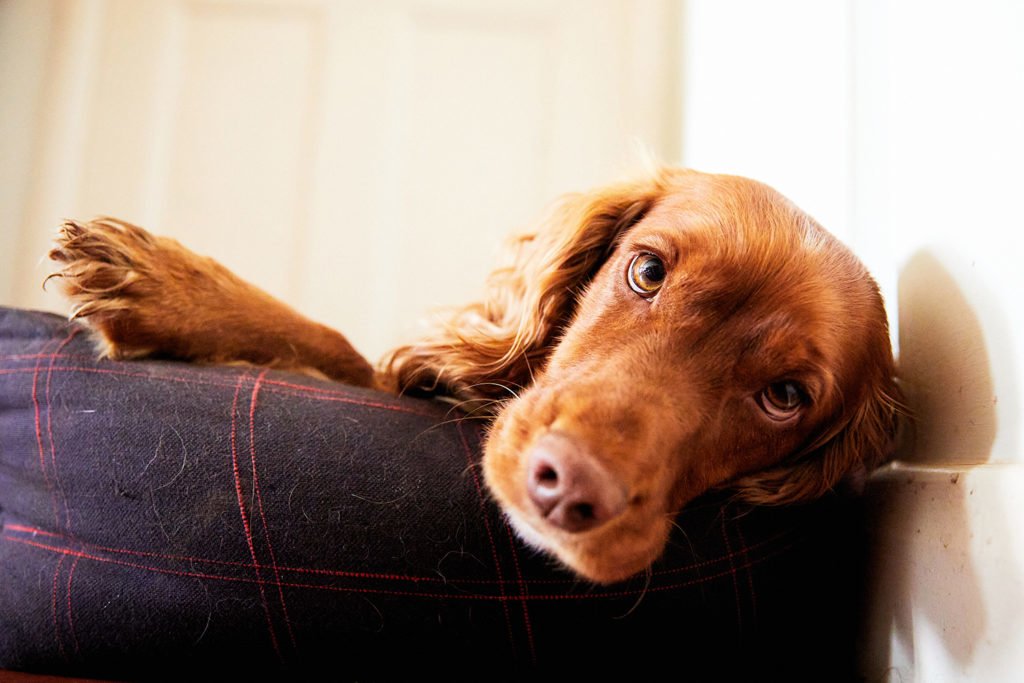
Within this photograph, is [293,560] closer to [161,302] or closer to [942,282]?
[161,302]

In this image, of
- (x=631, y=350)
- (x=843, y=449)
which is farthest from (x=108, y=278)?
(x=843, y=449)

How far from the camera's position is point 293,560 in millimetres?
1275

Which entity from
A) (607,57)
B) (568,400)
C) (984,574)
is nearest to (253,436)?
(568,400)

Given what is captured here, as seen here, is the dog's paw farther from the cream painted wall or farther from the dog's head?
the cream painted wall

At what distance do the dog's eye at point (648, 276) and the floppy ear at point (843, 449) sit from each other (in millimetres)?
413

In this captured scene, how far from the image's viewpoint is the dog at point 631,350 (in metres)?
1.20

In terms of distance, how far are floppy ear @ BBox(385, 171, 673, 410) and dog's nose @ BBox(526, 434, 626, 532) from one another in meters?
0.55

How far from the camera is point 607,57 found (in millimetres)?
4254

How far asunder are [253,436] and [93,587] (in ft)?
1.14

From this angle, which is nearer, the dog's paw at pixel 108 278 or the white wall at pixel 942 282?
the white wall at pixel 942 282

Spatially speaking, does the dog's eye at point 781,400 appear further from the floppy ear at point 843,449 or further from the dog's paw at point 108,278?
the dog's paw at point 108,278

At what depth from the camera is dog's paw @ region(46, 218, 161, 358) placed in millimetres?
1540

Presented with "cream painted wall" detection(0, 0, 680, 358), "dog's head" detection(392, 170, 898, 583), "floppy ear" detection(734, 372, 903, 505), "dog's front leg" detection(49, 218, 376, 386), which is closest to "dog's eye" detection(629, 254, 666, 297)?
"dog's head" detection(392, 170, 898, 583)

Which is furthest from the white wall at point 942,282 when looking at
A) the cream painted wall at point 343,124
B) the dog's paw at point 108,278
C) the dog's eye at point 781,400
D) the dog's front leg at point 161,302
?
the cream painted wall at point 343,124
